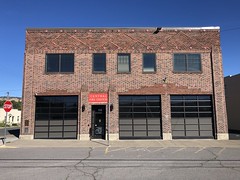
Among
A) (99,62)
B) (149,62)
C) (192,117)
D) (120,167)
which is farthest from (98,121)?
(120,167)

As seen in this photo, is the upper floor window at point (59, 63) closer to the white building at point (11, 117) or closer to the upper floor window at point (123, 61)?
the upper floor window at point (123, 61)

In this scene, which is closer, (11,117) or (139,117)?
(139,117)

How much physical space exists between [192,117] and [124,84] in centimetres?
617

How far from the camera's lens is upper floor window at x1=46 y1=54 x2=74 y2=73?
20.7 m

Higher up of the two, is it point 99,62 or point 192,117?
point 99,62

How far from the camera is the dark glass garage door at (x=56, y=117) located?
20.1 m

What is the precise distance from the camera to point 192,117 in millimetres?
20453

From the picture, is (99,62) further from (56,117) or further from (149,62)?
(56,117)

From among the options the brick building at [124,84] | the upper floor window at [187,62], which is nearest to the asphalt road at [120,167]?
the brick building at [124,84]

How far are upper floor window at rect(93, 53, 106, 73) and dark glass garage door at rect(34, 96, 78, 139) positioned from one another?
2.98 meters

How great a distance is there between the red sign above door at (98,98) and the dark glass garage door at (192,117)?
550 cm

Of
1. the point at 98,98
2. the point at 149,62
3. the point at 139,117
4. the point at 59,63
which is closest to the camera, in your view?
the point at 98,98

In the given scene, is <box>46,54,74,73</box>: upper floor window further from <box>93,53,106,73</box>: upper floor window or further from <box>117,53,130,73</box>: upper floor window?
<box>117,53,130,73</box>: upper floor window

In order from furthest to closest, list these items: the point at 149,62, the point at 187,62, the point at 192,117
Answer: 1. the point at 187,62
2. the point at 149,62
3. the point at 192,117
